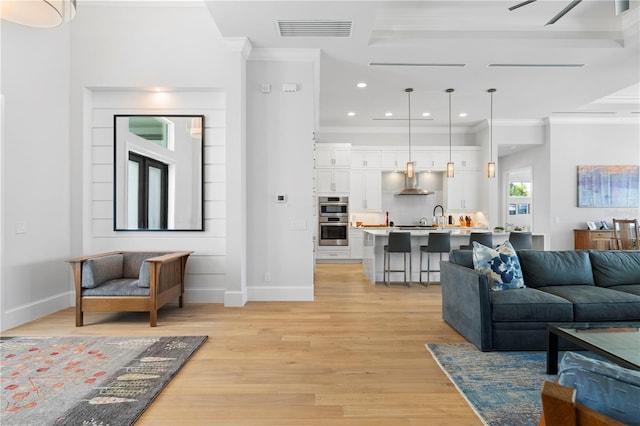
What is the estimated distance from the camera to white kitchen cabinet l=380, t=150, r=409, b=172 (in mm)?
8438

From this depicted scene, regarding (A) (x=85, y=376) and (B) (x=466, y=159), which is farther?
(B) (x=466, y=159)

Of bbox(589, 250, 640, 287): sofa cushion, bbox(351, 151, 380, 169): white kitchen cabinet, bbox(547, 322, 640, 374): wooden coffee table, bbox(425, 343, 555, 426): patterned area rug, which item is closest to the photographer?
bbox(547, 322, 640, 374): wooden coffee table

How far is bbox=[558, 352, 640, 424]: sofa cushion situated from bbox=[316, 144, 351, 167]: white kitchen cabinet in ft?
25.0

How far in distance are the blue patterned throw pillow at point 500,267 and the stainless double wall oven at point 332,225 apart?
5.08 meters

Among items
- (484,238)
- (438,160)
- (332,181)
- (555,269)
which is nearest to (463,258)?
(555,269)

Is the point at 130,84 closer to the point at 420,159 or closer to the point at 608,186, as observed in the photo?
the point at 420,159

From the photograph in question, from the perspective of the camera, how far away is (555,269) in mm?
3367

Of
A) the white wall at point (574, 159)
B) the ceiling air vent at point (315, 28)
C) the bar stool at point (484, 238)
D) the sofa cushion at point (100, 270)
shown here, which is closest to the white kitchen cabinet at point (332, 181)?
the bar stool at point (484, 238)

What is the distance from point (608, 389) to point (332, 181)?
7.61m

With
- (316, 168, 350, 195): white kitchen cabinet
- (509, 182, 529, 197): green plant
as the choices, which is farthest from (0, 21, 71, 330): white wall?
(509, 182, 529, 197): green plant

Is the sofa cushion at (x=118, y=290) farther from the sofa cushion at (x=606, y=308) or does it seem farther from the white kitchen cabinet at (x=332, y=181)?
the white kitchen cabinet at (x=332, y=181)

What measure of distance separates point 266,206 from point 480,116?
576 centimetres

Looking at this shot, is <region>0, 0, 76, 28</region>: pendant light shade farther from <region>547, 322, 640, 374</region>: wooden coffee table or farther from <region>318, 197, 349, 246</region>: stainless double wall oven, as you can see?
<region>318, 197, 349, 246</region>: stainless double wall oven

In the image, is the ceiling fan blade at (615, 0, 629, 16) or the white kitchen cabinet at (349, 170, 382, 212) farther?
the white kitchen cabinet at (349, 170, 382, 212)
